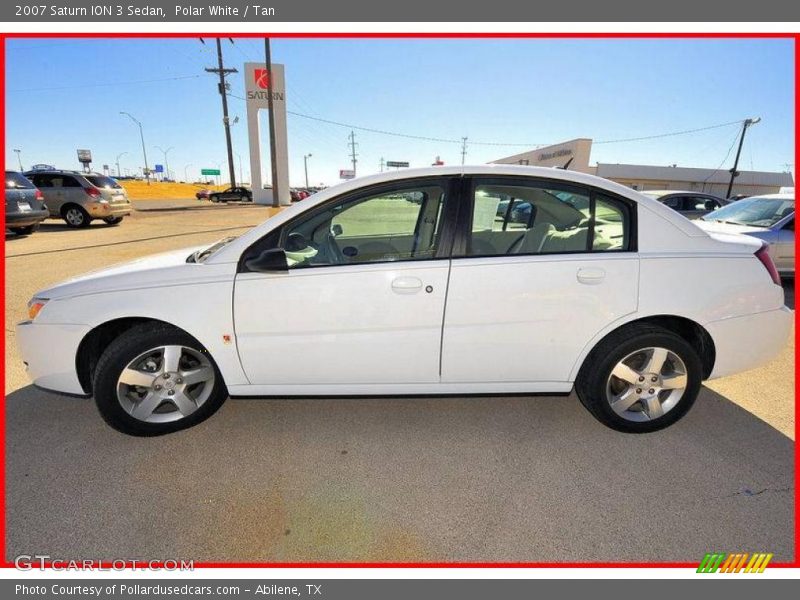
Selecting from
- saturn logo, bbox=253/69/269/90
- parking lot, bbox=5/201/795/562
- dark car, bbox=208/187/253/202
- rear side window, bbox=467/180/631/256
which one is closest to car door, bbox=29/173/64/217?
parking lot, bbox=5/201/795/562

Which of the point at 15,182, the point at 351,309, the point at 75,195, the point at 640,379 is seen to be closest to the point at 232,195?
the point at 75,195

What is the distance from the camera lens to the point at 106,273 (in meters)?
2.54

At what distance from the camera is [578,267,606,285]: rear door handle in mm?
2334

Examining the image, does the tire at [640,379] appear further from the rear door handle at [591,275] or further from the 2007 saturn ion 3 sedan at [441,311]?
the rear door handle at [591,275]

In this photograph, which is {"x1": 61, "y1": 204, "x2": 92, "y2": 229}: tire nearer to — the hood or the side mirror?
the hood

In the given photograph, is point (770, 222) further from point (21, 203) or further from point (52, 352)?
point (21, 203)

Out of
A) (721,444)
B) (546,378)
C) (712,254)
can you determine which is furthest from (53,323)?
(721,444)

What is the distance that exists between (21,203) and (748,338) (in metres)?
13.7

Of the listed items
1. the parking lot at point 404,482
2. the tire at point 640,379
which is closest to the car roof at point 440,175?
the tire at point 640,379

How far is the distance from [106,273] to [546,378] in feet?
9.47

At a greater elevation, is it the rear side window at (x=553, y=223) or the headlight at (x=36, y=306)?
the rear side window at (x=553, y=223)

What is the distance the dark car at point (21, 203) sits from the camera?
31.0 feet

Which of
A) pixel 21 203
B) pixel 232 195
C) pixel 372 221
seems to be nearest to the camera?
Result: pixel 372 221

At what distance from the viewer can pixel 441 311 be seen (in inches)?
91.4
